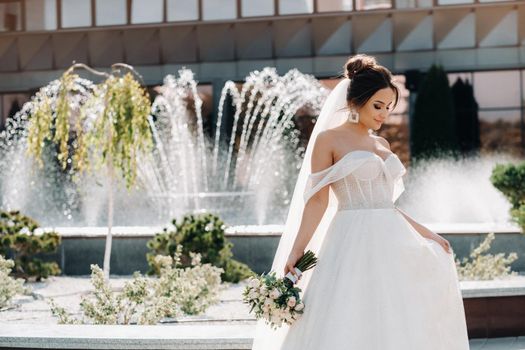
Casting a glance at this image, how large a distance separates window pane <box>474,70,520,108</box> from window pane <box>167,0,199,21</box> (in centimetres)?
822

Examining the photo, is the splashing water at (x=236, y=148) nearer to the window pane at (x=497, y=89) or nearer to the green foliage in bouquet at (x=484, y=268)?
the window pane at (x=497, y=89)

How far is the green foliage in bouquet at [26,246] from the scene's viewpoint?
466 inches

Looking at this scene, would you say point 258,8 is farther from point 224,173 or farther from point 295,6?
point 224,173

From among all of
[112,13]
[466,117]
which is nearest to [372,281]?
[466,117]

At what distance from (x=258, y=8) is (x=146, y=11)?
3.38 metres

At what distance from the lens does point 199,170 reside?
945 inches

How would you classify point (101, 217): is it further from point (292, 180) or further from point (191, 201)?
point (292, 180)

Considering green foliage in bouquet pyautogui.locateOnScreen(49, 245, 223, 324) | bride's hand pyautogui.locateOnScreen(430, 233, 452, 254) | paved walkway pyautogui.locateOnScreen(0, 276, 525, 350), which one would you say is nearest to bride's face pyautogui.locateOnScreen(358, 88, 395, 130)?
bride's hand pyautogui.locateOnScreen(430, 233, 452, 254)

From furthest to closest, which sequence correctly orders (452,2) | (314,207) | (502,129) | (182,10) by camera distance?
1. (182,10)
2. (452,2)
3. (502,129)
4. (314,207)

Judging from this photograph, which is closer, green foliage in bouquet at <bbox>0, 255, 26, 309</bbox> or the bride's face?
Answer: the bride's face

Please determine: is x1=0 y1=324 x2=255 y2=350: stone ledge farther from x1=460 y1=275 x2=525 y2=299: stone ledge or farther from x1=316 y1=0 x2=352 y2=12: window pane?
x1=316 y1=0 x2=352 y2=12: window pane

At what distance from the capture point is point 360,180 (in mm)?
4586

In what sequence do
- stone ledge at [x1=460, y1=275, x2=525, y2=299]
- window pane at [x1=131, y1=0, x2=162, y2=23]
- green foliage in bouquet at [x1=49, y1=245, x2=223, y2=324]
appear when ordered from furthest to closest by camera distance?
window pane at [x1=131, y1=0, x2=162, y2=23]
green foliage in bouquet at [x1=49, y1=245, x2=223, y2=324]
stone ledge at [x1=460, y1=275, x2=525, y2=299]

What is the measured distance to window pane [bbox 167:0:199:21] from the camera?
2923cm
